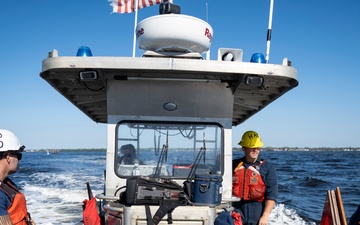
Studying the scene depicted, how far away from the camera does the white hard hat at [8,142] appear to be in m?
3.38

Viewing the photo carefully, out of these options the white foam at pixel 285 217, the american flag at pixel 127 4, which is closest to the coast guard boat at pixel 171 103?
the american flag at pixel 127 4

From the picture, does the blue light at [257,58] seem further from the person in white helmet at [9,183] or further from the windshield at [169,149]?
the person in white helmet at [9,183]

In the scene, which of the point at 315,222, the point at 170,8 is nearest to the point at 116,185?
the point at 170,8

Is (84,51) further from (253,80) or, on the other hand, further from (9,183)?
(253,80)

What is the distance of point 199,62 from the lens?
168 inches

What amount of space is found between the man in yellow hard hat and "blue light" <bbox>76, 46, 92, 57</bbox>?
208 cm

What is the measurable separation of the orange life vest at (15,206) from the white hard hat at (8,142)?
0.28 m

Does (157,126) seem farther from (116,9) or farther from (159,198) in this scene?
(116,9)

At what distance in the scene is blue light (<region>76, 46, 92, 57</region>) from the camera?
4.45 m

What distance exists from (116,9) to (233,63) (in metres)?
2.94

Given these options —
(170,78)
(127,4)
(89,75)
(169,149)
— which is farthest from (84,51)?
(127,4)

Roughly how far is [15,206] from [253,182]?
2.70 meters

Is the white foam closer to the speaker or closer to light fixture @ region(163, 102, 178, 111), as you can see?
light fixture @ region(163, 102, 178, 111)

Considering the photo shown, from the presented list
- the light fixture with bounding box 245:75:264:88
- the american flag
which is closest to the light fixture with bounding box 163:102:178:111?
the light fixture with bounding box 245:75:264:88
